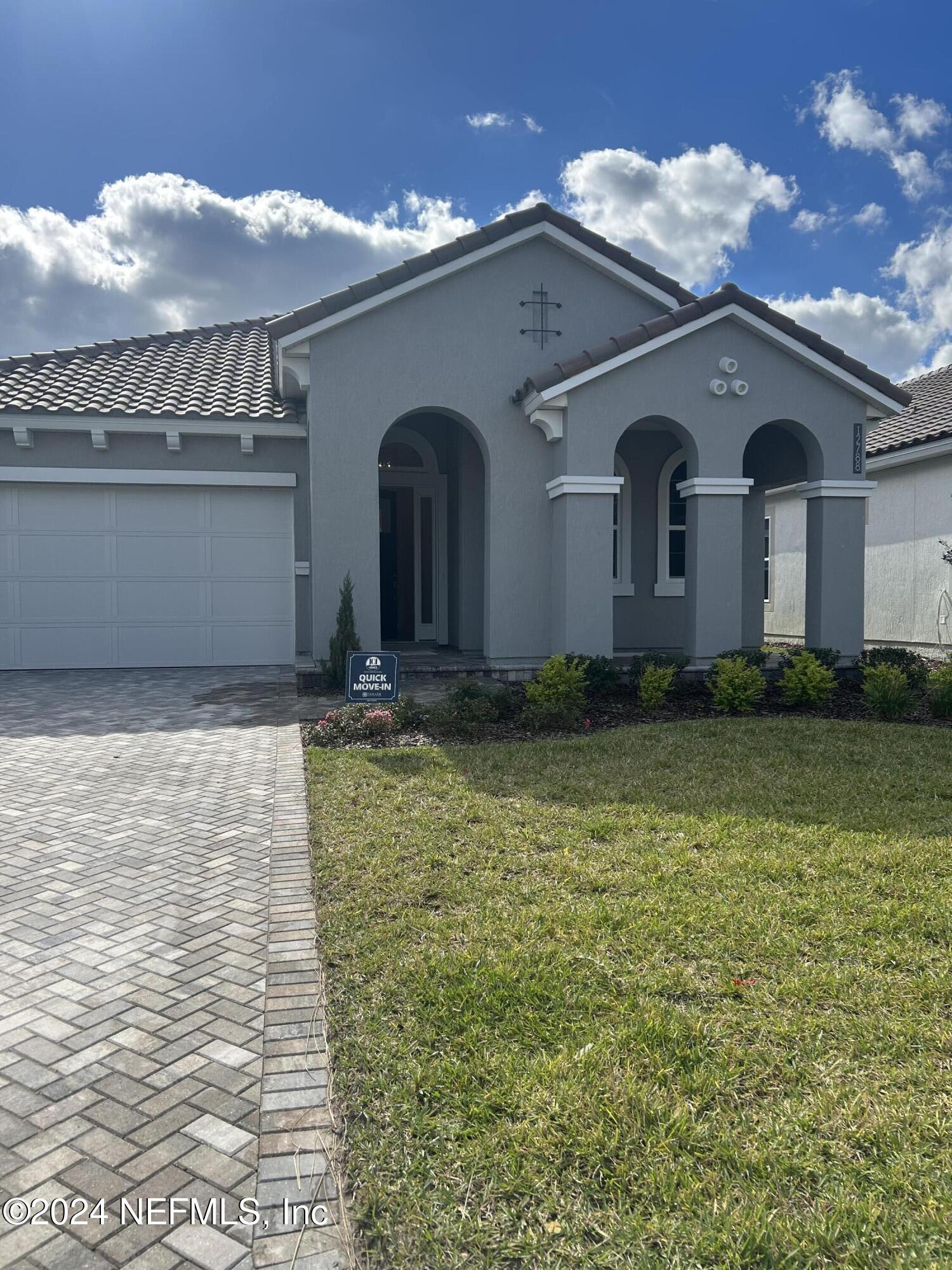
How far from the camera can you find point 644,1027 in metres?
2.93

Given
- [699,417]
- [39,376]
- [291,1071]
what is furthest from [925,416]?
[291,1071]

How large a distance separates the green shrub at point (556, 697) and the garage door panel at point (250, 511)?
6082mm

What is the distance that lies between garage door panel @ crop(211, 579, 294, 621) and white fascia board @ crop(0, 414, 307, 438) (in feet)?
7.92

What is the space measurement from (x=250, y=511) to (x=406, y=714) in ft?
21.6

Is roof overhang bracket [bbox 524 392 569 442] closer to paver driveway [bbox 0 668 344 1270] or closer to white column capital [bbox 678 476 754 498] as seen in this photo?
white column capital [bbox 678 476 754 498]

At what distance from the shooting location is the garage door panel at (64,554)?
1299 centimetres

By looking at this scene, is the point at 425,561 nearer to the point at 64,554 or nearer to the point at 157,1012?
the point at 64,554

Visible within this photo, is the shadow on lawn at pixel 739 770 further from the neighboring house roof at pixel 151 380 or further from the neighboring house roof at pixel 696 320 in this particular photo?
the neighboring house roof at pixel 151 380

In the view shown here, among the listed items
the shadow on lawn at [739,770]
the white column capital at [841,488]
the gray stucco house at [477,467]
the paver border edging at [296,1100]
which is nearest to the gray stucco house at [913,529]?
the white column capital at [841,488]

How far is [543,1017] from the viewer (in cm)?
303

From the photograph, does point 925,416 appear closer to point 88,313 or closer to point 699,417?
point 699,417

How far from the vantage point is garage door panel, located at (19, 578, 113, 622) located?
42.7 feet

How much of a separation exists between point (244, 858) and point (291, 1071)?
88.9 inches

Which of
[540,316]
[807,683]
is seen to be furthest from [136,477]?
[807,683]
